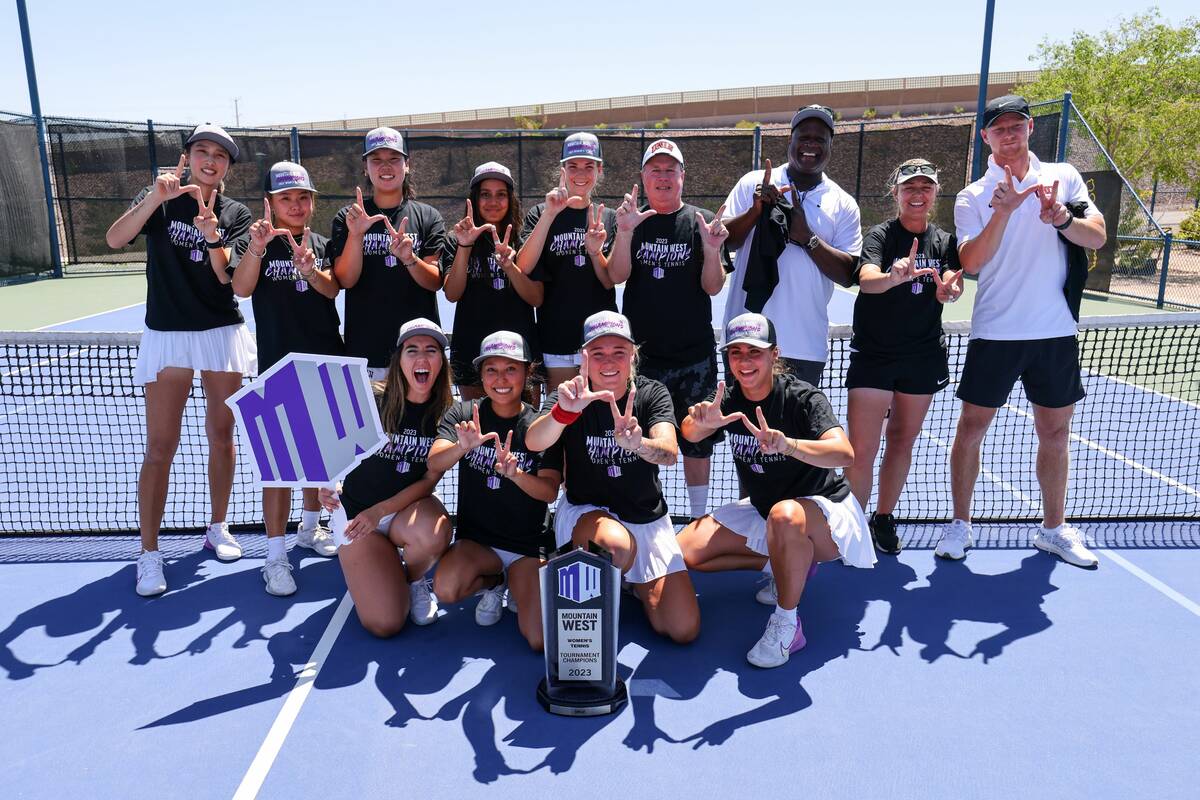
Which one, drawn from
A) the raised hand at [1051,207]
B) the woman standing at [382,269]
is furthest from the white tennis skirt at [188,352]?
the raised hand at [1051,207]

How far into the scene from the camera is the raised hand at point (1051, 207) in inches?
158

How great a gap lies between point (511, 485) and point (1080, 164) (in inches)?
601

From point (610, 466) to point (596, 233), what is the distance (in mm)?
1120

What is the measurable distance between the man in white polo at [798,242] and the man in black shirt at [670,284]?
21cm

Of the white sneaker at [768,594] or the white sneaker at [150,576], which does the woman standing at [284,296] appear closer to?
the white sneaker at [150,576]

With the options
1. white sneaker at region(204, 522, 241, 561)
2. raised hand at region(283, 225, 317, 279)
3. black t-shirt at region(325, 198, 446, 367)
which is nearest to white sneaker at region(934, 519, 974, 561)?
black t-shirt at region(325, 198, 446, 367)

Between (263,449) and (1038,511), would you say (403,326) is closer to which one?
(263,449)

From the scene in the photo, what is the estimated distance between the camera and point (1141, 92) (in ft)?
71.2

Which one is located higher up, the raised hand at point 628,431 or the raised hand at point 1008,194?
the raised hand at point 1008,194

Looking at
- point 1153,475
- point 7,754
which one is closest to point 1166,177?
point 1153,475

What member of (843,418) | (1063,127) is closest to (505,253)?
(843,418)

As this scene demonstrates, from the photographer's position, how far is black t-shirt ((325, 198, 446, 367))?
4320 mm

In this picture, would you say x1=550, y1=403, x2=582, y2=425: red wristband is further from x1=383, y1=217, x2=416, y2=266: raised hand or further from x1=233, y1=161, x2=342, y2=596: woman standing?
x1=233, y1=161, x2=342, y2=596: woman standing

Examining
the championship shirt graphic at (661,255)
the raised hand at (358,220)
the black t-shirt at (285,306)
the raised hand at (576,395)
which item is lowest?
the raised hand at (576,395)
